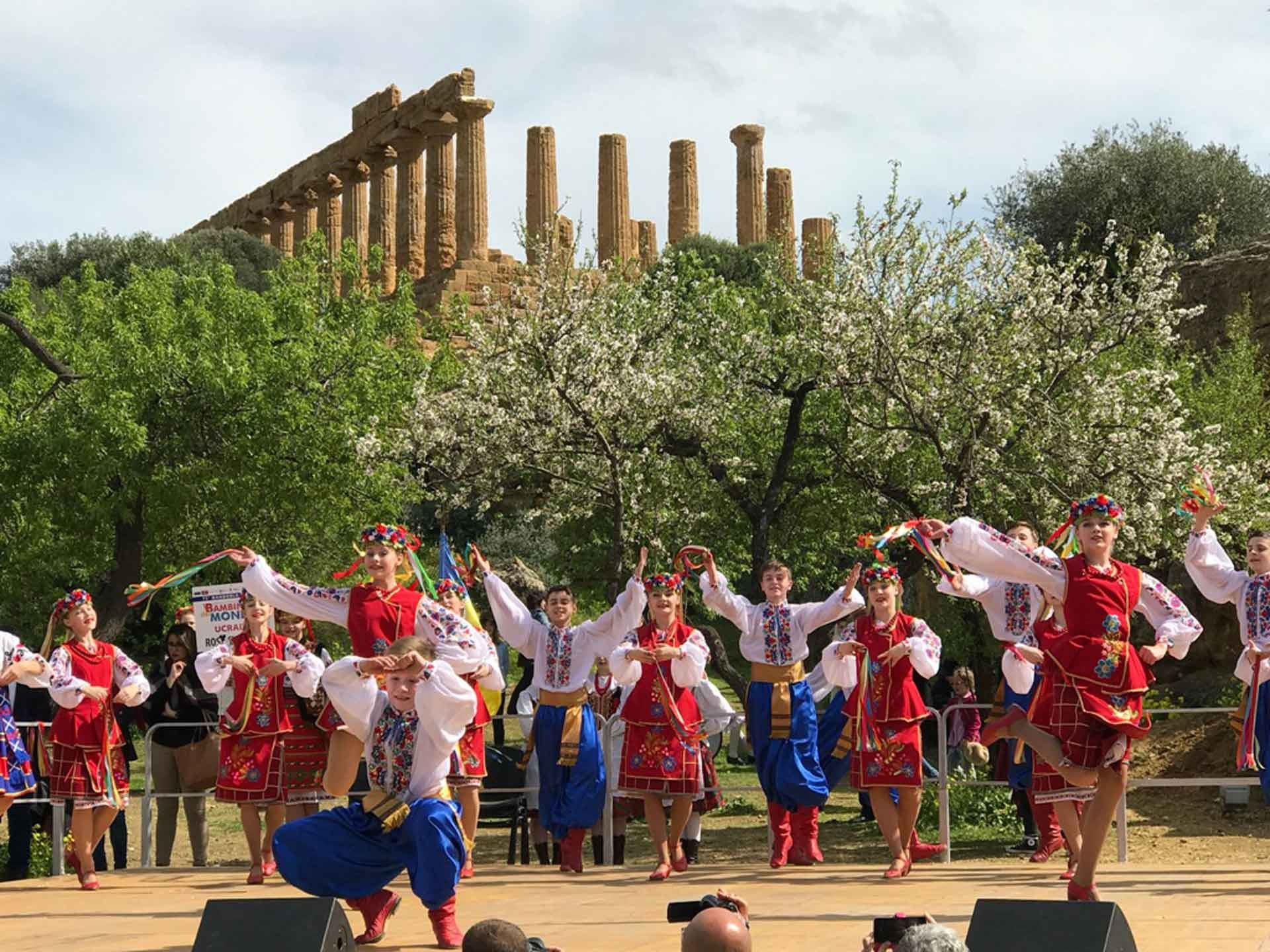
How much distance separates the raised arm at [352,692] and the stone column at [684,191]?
177 ft

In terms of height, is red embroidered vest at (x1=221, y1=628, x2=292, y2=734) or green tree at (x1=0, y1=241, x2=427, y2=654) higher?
green tree at (x1=0, y1=241, x2=427, y2=654)

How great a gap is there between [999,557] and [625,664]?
3.28 meters

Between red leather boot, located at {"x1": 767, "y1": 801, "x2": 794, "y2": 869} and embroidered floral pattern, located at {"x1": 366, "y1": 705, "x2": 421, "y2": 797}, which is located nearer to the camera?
embroidered floral pattern, located at {"x1": 366, "y1": 705, "x2": 421, "y2": 797}

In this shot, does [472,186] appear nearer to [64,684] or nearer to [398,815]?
[64,684]

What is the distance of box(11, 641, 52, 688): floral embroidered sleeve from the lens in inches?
415

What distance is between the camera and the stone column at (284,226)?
204ft

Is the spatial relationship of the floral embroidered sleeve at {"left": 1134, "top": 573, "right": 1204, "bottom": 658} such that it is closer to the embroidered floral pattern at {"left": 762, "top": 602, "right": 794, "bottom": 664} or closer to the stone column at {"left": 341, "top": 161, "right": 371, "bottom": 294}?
the embroidered floral pattern at {"left": 762, "top": 602, "right": 794, "bottom": 664}

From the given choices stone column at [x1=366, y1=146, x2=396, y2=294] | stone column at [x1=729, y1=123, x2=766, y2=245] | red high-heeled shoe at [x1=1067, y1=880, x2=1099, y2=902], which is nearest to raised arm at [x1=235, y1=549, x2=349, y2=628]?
red high-heeled shoe at [x1=1067, y1=880, x2=1099, y2=902]

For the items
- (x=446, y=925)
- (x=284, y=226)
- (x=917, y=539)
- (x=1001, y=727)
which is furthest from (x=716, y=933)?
(x=284, y=226)

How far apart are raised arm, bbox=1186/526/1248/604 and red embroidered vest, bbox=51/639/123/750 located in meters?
6.61

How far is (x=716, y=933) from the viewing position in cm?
424

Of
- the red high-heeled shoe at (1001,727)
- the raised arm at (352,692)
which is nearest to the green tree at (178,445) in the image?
the raised arm at (352,692)

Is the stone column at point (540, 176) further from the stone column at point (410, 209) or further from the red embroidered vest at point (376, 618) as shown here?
the red embroidered vest at point (376, 618)

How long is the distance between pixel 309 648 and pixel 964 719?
20.4 feet
